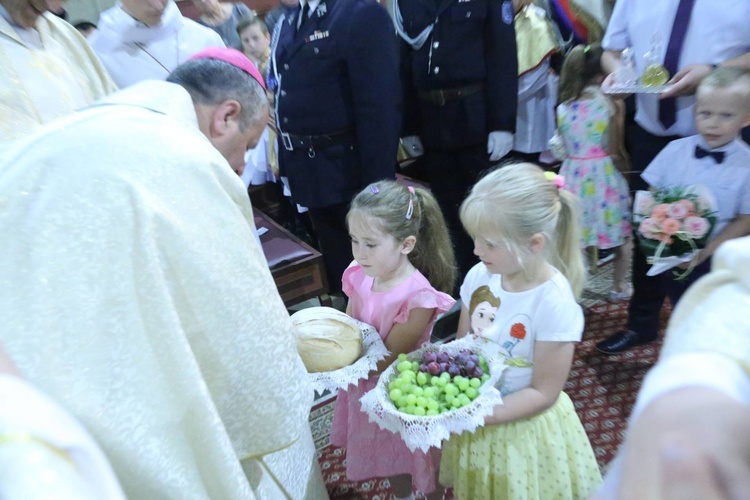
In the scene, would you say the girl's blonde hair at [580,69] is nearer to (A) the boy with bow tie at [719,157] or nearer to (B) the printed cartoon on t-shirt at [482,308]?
(A) the boy with bow tie at [719,157]

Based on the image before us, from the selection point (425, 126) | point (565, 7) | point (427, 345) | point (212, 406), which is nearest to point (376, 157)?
point (425, 126)

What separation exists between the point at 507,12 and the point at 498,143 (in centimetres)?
59

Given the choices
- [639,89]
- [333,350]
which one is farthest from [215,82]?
[639,89]

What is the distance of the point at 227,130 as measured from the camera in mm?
1322

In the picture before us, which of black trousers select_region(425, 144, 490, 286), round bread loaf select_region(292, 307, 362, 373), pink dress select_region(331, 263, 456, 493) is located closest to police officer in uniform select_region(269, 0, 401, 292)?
black trousers select_region(425, 144, 490, 286)

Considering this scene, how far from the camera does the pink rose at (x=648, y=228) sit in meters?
1.85

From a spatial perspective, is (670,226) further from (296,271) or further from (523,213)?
(296,271)

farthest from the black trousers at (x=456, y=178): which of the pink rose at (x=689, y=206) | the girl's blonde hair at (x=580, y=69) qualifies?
the pink rose at (x=689, y=206)

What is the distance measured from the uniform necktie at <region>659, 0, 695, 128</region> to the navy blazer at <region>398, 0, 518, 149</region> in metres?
0.74

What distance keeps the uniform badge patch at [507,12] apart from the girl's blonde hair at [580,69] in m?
0.40

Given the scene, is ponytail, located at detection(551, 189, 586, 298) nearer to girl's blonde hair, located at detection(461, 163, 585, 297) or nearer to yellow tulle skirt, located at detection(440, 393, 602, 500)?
girl's blonde hair, located at detection(461, 163, 585, 297)

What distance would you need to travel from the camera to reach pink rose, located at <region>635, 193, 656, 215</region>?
74.8 inches

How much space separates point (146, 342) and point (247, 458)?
0.35 metres

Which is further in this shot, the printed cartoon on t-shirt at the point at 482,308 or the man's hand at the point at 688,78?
the man's hand at the point at 688,78
